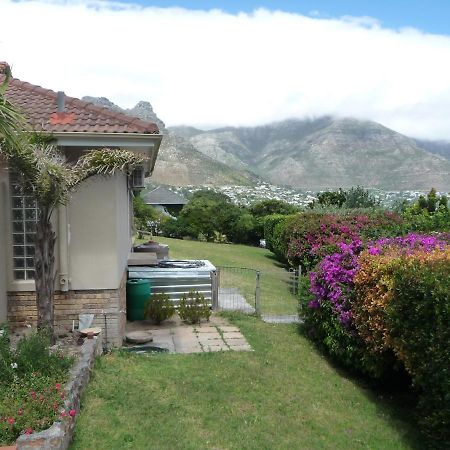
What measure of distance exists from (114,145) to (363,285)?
442 cm

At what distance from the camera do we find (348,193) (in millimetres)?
37594

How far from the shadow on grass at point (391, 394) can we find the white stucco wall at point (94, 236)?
4186mm

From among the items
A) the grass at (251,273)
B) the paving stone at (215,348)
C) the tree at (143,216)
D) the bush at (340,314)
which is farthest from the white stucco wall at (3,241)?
the tree at (143,216)

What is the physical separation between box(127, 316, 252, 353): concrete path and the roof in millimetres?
3805

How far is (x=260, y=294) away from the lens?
14023 millimetres

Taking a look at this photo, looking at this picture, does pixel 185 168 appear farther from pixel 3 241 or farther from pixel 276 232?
pixel 3 241

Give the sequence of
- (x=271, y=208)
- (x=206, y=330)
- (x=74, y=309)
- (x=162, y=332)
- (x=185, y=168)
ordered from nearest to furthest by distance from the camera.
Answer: (x=74, y=309) → (x=162, y=332) → (x=206, y=330) → (x=271, y=208) → (x=185, y=168)

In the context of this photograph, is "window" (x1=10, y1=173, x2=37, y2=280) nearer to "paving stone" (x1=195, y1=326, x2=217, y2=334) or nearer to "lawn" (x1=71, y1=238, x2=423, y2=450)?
"lawn" (x1=71, y1=238, x2=423, y2=450)

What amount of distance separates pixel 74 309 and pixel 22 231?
1.52m

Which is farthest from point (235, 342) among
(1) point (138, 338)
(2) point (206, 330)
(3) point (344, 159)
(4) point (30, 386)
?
(3) point (344, 159)

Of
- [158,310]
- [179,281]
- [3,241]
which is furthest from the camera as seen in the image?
[179,281]

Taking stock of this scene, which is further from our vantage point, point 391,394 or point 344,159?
point 344,159

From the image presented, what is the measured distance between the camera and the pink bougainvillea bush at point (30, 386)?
4.96 m

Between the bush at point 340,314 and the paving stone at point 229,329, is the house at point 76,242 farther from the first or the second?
the bush at point 340,314
